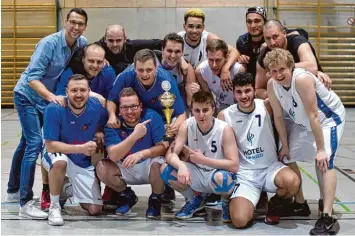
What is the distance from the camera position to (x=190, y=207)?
4.86m

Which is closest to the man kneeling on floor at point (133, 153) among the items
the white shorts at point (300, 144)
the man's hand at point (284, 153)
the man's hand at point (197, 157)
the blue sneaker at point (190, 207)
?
the blue sneaker at point (190, 207)

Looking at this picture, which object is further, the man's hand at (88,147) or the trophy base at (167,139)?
the trophy base at (167,139)

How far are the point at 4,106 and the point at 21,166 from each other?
9.95 metres

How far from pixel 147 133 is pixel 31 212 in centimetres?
126

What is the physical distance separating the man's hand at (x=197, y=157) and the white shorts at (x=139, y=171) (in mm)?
399

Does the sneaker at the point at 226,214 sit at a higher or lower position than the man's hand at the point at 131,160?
lower

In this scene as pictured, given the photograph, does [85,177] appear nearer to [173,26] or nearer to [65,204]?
[65,204]

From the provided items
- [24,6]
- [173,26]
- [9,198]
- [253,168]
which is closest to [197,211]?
[253,168]

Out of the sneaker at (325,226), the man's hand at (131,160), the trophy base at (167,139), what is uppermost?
the trophy base at (167,139)

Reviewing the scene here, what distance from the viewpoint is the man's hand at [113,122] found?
4.77 meters

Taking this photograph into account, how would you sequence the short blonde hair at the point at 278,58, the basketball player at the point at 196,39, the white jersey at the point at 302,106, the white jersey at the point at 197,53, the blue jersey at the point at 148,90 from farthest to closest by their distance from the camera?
the white jersey at the point at 197,53, the basketball player at the point at 196,39, the blue jersey at the point at 148,90, the white jersey at the point at 302,106, the short blonde hair at the point at 278,58

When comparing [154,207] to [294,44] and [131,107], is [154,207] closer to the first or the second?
[131,107]

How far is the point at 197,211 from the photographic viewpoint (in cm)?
495

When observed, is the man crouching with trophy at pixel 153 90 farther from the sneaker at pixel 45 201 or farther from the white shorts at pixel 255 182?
the sneaker at pixel 45 201
